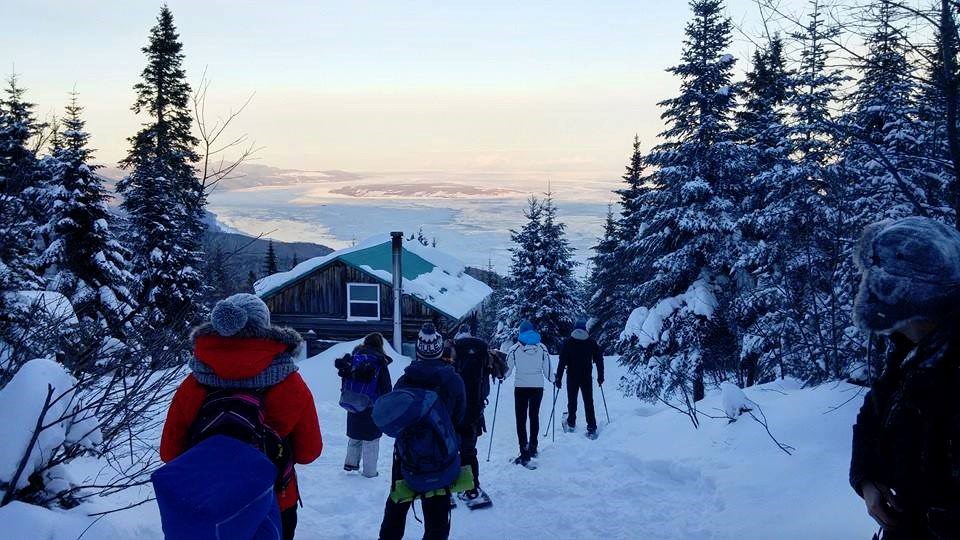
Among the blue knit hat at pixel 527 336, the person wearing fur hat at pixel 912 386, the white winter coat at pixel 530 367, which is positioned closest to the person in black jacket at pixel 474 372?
the white winter coat at pixel 530 367

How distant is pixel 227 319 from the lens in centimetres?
295

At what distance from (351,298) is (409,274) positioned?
2833 mm

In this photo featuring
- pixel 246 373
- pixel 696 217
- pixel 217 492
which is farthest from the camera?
pixel 696 217

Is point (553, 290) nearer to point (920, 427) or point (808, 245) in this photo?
point (808, 245)

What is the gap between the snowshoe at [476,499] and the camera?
6.06 meters

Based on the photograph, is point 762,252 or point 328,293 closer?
point 762,252

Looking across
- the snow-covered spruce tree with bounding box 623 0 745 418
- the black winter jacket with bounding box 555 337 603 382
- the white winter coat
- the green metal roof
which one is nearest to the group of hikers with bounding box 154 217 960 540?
the white winter coat

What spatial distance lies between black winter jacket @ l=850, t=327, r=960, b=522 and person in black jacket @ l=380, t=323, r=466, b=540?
2.75 metres

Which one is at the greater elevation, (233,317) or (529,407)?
(233,317)

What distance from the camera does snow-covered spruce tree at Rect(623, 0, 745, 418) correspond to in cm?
1641

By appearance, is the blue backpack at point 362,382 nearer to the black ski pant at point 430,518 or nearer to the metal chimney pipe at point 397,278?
the black ski pant at point 430,518

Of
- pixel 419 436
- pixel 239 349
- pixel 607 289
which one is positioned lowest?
pixel 607 289

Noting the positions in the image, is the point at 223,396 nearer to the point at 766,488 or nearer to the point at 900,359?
the point at 900,359

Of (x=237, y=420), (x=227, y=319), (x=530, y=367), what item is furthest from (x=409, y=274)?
(x=237, y=420)
